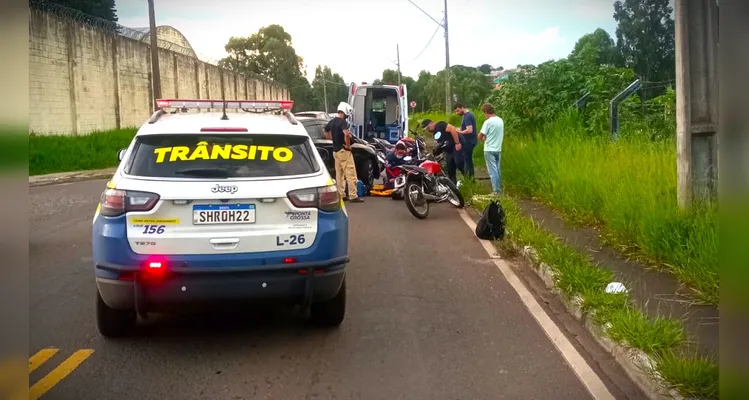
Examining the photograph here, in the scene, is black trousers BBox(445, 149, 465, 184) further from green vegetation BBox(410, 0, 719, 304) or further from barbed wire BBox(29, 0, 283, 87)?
barbed wire BBox(29, 0, 283, 87)

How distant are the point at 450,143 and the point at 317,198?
9411 mm

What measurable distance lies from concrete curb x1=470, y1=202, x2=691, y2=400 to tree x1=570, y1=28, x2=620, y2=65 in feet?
32.3

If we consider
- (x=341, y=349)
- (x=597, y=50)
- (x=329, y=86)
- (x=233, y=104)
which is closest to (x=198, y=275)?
(x=341, y=349)

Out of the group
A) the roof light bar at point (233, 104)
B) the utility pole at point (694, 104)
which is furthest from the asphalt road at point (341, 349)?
the utility pole at point (694, 104)

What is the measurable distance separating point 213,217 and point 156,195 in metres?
0.41

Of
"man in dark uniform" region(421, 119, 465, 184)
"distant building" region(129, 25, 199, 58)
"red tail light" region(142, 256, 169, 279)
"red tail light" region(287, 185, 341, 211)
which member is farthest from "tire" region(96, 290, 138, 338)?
"distant building" region(129, 25, 199, 58)

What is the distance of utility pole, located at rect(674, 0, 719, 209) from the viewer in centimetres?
793

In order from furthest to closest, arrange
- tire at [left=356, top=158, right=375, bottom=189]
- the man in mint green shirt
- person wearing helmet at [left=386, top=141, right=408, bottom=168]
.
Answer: tire at [left=356, top=158, right=375, bottom=189], person wearing helmet at [left=386, top=141, right=408, bottom=168], the man in mint green shirt

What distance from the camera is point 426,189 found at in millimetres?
12609

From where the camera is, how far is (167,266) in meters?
5.00
